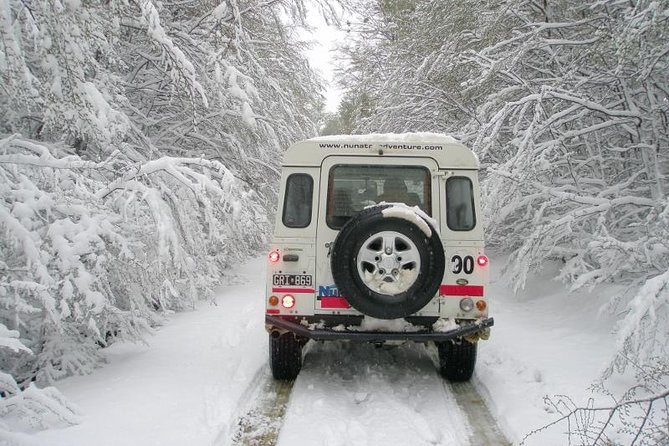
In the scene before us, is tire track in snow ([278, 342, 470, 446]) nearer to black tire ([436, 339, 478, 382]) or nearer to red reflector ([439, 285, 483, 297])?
black tire ([436, 339, 478, 382])

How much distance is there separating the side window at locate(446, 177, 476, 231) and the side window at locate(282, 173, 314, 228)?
1.37m

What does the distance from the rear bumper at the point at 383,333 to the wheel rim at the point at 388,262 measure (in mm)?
473

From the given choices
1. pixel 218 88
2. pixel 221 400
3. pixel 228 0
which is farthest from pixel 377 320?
pixel 228 0

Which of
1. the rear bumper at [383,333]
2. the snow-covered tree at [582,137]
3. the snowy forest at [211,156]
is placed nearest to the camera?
the snowy forest at [211,156]

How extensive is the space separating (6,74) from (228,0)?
4940 millimetres

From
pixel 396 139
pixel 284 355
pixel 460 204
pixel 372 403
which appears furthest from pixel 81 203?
pixel 460 204

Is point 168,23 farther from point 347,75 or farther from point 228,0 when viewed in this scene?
point 347,75

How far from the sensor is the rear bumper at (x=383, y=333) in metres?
5.13

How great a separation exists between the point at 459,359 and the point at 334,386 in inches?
49.6

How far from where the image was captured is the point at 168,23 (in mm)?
8680

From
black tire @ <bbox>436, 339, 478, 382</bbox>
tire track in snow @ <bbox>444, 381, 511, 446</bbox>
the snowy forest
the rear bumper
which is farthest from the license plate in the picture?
tire track in snow @ <bbox>444, 381, 511, 446</bbox>

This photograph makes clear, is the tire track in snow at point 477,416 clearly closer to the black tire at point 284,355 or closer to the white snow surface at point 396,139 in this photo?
the black tire at point 284,355

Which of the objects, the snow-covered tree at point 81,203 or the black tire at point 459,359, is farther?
the black tire at point 459,359

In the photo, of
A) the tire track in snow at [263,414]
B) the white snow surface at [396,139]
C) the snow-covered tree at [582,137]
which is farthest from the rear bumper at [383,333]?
the white snow surface at [396,139]
